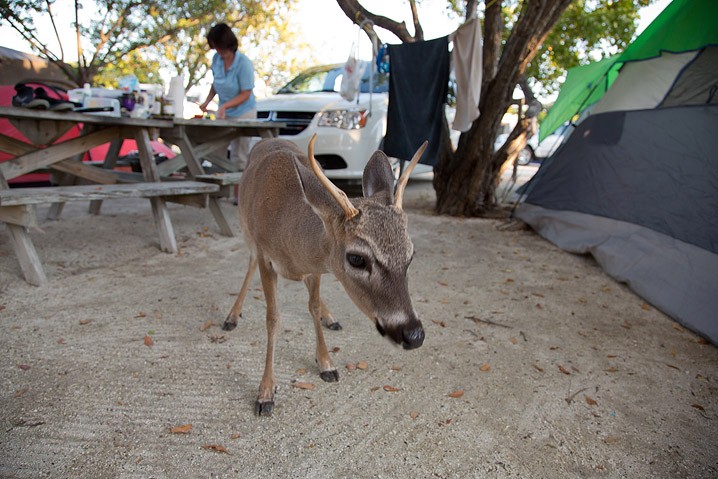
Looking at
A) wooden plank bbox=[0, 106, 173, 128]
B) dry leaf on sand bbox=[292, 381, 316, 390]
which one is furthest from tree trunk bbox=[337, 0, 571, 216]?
dry leaf on sand bbox=[292, 381, 316, 390]

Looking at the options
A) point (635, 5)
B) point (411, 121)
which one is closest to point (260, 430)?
point (411, 121)

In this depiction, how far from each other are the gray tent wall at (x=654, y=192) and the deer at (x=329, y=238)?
3.07 metres

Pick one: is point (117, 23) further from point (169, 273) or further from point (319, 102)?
point (169, 273)

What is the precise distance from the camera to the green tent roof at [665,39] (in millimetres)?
4934

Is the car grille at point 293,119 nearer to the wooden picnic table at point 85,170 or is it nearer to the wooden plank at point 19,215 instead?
the wooden picnic table at point 85,170

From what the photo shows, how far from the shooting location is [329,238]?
2.30 m

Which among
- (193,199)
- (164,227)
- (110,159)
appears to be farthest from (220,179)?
(110,159)

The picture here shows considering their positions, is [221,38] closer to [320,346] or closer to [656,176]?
[320,346]

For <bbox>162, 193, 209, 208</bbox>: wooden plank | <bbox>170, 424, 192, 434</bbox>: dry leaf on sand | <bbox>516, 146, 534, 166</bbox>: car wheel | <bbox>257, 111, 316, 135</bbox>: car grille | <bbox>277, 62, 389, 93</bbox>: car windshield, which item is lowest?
<bbox>516, 146, 534, 166</bbox>: car wheel

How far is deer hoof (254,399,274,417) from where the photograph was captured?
260cm

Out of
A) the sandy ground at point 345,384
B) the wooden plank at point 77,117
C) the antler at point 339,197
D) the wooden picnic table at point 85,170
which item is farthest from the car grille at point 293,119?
the antler at point 339,197

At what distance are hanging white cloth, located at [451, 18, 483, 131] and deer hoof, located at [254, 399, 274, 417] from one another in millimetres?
4902

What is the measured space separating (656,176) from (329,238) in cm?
439

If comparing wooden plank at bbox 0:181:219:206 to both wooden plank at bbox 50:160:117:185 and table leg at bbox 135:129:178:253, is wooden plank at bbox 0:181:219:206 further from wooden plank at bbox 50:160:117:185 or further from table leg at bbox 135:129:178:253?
wooden plank at bbox 50:160:117:185
